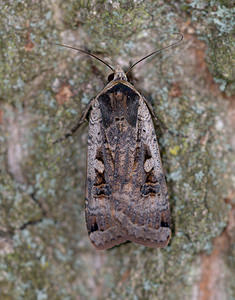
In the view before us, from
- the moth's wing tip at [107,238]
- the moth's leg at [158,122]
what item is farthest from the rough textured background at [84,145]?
the moth's wing tip at [107,238]

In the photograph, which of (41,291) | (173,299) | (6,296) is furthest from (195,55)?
(6,296)

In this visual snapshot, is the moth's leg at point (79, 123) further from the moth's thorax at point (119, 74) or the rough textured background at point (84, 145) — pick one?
the moth's thorax at point (119, 74)

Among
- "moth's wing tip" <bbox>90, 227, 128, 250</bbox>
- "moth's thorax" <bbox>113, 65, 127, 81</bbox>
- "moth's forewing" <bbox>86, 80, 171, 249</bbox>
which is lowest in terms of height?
"moth's wing tip" <bbox>90, 227, 128, 250</bbox>

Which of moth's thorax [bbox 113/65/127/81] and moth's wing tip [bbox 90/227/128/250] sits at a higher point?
moth's thorax [bbox 113/65/127/81]

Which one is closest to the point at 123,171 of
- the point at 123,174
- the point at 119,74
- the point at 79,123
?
the point at 123,174

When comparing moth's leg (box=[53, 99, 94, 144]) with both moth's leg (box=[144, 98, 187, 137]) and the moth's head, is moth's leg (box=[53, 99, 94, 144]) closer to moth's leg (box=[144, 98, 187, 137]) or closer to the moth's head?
the moth's head

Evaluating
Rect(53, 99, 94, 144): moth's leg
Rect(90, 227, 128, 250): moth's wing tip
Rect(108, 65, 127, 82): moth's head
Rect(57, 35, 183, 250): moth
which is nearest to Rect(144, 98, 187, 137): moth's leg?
Rect(57, 35, 183, 250): moth
